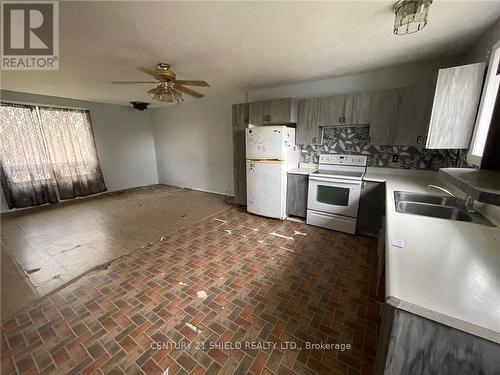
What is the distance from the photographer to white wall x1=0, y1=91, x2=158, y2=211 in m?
5.15

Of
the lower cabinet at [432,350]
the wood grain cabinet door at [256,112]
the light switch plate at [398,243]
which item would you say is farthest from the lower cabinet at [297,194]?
the lower cabinet at [432,350]

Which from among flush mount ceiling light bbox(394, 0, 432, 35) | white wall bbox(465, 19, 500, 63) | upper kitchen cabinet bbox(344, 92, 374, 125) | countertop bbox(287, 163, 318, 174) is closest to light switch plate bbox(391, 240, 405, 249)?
flush mount ceiling light bbox(394, 0, 432, 35)

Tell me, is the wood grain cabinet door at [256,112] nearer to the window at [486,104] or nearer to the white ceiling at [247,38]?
the white ceiling at [247,38]

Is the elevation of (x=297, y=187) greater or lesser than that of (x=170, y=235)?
greater

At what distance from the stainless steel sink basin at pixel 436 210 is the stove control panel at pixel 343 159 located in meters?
1.39

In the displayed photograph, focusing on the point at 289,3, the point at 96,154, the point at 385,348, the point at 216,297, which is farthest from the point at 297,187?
the point at 96,154

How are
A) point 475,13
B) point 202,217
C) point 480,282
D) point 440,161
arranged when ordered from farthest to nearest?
1. point 202,217
2. point 440,161
3. point 475,13
4. point 480,282

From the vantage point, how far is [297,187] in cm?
347

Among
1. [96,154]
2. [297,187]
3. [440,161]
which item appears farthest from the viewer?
[96,154]

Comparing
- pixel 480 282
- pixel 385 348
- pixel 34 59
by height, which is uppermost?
pixel 34 59

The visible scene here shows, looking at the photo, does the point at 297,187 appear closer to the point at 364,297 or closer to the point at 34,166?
the point at 364,297

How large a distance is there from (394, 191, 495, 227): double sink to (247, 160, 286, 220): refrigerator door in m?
1.74

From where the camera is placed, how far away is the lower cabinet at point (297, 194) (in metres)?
3.41

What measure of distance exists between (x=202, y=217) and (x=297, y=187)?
1.92 m
